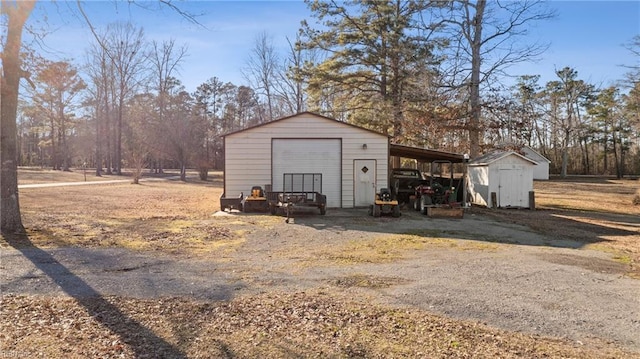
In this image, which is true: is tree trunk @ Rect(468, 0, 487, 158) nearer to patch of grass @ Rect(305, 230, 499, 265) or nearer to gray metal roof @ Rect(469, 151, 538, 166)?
gray metal roof @ Rect(469, 151, 538, 166)

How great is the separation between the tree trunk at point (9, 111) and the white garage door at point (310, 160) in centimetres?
816

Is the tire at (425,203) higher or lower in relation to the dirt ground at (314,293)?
higher

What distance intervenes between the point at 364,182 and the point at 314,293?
10.6 m

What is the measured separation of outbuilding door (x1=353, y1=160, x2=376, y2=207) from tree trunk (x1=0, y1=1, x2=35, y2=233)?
412 inches

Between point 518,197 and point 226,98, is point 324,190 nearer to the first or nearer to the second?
point 518,197

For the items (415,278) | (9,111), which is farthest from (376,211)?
(9,111)

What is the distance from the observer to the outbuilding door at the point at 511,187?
16.3m

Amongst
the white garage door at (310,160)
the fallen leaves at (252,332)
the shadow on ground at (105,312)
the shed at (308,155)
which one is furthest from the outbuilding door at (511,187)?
the shadow on ground at (105,312)

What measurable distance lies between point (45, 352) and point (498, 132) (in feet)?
72.7

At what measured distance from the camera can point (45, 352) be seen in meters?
3.19

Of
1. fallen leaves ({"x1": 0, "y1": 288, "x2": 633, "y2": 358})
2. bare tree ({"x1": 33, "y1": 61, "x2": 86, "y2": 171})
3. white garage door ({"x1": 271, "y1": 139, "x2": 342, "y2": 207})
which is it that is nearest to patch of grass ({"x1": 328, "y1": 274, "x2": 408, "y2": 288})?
fallen leaves ({"x1": 0, "y1": 288, "x2": 633, "y2": 358})

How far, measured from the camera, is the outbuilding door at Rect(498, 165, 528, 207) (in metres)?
16.3

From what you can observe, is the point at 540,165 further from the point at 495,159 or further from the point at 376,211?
the point at 376,211

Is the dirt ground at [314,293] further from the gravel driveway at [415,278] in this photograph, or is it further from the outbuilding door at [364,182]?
the outbuilding door at [364,182]
